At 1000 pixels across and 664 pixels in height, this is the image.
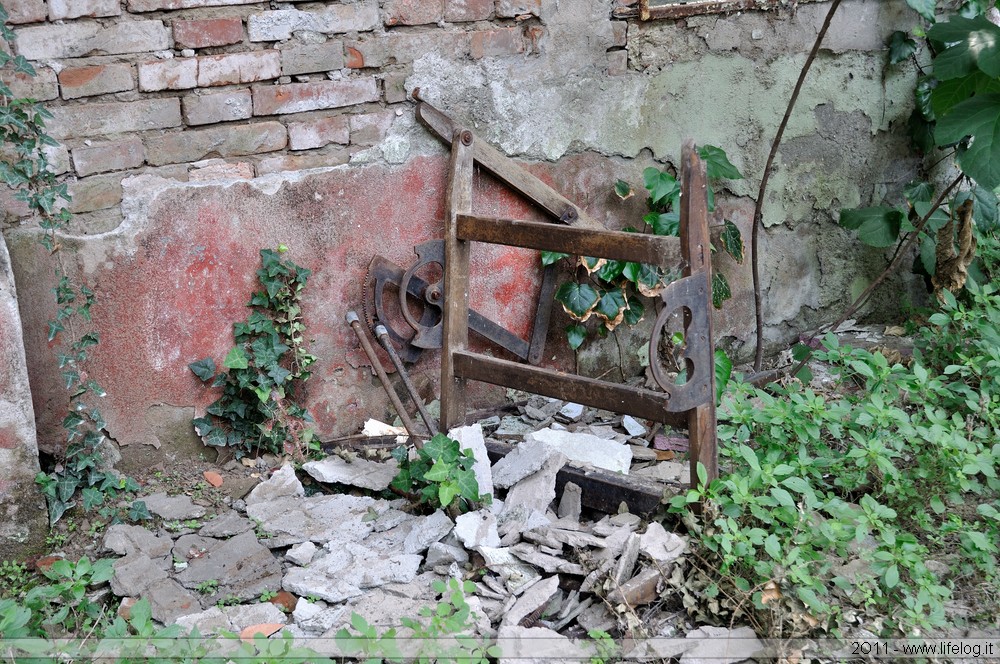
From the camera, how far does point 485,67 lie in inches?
134

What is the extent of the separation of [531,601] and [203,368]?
147 cm

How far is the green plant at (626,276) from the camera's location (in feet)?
11.9

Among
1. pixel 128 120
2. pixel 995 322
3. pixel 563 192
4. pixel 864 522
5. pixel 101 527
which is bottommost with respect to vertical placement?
pixel 101 527

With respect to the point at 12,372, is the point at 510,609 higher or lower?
lower

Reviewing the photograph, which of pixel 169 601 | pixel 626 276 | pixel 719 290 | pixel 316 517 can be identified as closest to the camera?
pixel 169 601

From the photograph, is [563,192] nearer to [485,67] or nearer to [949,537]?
[485,67]

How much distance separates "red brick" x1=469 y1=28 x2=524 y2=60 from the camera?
11.1 ft

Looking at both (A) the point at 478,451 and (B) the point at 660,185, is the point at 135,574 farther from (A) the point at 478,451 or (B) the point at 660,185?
(B) the point at 660,185

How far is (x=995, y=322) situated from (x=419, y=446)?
91.1 inches

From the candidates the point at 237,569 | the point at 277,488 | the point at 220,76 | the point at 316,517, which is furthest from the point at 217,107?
the point at 237,569

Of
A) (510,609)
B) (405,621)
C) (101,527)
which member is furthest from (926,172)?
(101,527)

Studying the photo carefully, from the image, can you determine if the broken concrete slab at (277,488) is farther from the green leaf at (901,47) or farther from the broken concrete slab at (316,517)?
the green leaf at (901,47)

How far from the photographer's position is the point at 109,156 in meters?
2.92

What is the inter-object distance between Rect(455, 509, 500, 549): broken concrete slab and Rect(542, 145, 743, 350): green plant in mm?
1182
